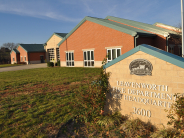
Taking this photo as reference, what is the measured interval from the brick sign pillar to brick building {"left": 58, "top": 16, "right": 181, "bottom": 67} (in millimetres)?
10076

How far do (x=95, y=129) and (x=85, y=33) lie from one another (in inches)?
742

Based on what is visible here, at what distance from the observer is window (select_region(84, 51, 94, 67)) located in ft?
71.1

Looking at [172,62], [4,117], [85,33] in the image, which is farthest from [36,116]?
[85,33]

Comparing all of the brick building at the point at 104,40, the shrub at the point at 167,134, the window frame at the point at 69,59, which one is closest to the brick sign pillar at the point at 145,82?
the shrub at the point at 167,134

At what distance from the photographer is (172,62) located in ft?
12.2

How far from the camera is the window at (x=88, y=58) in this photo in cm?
2167

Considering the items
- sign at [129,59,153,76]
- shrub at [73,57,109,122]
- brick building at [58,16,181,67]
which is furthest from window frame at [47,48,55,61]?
sign at [129,59,153,76]

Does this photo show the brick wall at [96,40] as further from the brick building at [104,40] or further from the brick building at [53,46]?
the brick building at [53,46]

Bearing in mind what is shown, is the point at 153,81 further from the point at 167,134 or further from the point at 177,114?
the point at 167,134

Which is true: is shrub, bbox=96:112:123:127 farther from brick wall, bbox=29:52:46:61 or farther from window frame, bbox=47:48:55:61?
brick wall, bbox=29:52:46:61

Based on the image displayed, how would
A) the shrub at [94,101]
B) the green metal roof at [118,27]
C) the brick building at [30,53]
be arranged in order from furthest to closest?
the brick building at [30,53] < the green metal roof at [118,27] < the shrub at [94,101]

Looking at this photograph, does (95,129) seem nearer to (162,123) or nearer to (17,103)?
(162,123)

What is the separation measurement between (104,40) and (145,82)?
15.7 metres

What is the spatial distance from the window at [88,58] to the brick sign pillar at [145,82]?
16.8 metres
